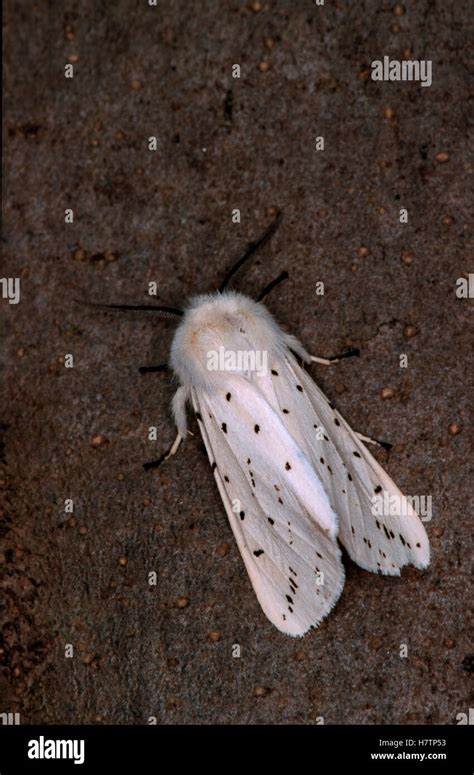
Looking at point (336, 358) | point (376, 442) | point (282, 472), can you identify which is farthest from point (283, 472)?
point (336, 358)

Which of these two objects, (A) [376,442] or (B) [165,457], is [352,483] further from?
(B) [165,457]

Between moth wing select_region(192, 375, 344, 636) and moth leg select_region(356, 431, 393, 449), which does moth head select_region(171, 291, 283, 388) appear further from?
moth leg select_region(356, 431, 393, 449)

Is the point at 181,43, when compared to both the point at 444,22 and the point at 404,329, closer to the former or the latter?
the point at 444,22

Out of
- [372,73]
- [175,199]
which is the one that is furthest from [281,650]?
[372,73]

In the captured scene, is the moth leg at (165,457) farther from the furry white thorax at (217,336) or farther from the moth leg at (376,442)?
the moth leg at (376,442)

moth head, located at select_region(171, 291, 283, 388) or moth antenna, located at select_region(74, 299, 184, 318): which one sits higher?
moth antenna, located at select_region(74, 299, 184, 318)

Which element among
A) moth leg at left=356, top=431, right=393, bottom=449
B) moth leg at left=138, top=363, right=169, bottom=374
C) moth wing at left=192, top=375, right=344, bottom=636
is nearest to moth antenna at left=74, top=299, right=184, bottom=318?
moth leg at left=138, top=363, right=169, bottom=374
